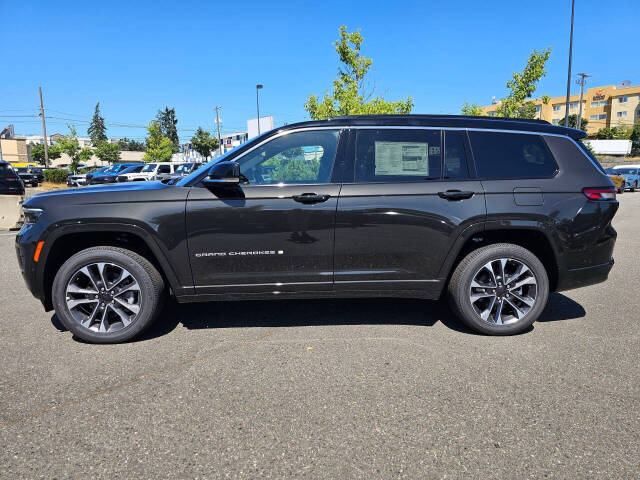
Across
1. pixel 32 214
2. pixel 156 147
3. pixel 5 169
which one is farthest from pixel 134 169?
pixel 156 147

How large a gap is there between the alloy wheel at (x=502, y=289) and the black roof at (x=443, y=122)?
1.20m

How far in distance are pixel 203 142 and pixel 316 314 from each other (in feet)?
262

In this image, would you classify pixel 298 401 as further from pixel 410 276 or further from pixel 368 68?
pixel 368 68

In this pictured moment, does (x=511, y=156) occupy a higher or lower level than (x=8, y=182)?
higher

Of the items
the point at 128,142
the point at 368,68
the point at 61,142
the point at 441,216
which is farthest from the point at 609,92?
the point at 128,142

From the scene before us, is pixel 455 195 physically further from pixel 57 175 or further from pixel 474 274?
pixel 57 175

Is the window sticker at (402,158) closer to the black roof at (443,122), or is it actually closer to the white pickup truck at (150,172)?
the black roof at (443,122)

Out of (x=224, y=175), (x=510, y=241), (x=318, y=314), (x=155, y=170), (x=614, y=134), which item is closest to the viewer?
(x=224, y=175)

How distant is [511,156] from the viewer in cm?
398

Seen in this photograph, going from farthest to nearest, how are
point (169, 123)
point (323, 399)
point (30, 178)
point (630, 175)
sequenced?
point (169, 123)
point (30, 178)
point (630, 175)
point (323, 399)

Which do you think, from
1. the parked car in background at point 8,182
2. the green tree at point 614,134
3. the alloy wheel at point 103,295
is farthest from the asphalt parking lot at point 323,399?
the green tree at point 614,134

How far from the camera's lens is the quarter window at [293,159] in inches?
150

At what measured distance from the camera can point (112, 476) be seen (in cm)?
217

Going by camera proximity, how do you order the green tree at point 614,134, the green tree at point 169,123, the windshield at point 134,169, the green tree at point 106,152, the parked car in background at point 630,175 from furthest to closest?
the green tree at point 169,123 → the green tree at point 614,134 → the green tree at point 106,152 → the windshield at point 134,169 → the parked car in background at point 630,175
